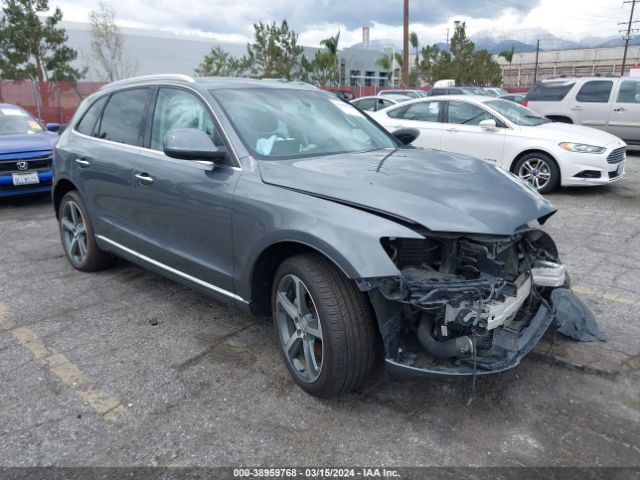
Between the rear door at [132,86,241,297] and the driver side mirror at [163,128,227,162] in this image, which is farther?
the rear door at [132,86,241,297]

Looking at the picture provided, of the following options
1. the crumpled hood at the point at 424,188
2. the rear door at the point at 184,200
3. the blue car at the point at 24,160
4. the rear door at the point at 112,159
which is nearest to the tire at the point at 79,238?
the rear door at the point at 112,159

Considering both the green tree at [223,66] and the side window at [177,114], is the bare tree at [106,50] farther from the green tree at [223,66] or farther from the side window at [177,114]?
the side window at [177,114]

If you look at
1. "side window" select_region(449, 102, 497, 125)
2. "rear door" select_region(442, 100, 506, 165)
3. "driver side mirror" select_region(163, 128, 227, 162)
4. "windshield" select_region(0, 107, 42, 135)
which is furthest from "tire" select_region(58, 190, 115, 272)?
"side window" select_region(449, 102, 497, 125)

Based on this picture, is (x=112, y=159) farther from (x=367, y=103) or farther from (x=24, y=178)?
(x=367, y=103)

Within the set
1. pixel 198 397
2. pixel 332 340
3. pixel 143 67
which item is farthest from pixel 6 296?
pixel 143 67

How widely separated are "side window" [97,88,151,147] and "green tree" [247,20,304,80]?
2854cm

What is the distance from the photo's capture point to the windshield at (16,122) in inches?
339

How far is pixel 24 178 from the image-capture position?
782 cm

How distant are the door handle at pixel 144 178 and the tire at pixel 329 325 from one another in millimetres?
1384

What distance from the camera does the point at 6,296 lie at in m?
4.50

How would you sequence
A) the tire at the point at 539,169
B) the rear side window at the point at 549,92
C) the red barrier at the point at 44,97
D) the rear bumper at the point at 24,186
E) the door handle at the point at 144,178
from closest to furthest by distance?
the door handle at the point at 144,178 → the rear bumper at the point at 24,186 → the tire at the point at 539,169 → the rear side window at the point at 549,92 → the red barrier at the point at 44,97

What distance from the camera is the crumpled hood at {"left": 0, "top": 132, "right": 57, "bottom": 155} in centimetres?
780

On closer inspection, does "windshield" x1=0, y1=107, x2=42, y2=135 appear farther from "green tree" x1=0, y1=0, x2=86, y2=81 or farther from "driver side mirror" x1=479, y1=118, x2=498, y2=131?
"green tree" x1=0, y1=0, x2=86, y2=81

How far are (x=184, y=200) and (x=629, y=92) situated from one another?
479 inches
